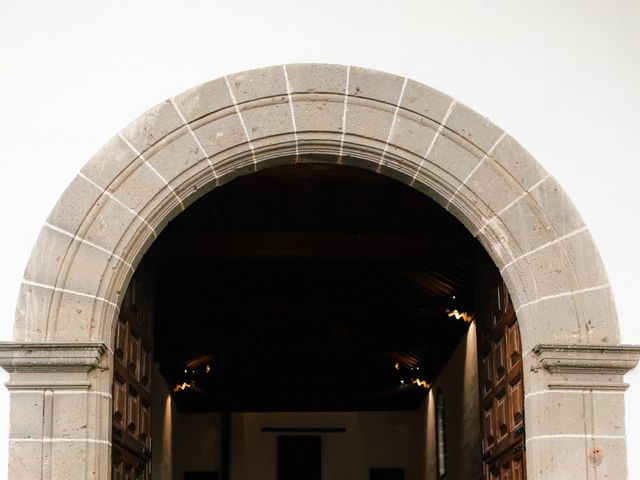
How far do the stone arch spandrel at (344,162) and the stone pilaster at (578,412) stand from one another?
12cm

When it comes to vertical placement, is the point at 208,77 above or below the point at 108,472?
above

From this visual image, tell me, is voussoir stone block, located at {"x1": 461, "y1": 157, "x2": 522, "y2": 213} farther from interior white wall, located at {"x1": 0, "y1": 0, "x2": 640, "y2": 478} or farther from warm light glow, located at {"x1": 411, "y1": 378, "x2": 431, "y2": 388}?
warm light glow, located at {"x1": 411, "y1": 378, "x2": 431, "y2": 388}

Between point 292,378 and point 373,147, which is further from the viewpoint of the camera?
point 292,378

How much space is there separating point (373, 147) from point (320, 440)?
636 inches

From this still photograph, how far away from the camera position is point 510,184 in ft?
19.5

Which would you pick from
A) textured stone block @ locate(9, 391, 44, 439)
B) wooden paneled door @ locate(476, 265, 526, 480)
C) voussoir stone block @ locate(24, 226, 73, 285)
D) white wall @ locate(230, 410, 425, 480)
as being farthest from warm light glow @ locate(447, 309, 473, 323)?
white wall @ locate(230, 410, 425, 480)

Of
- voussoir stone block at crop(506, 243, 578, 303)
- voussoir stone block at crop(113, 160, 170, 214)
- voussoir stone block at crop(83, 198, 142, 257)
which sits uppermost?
voussoir stone block at crop(113, 160, 170, 214)

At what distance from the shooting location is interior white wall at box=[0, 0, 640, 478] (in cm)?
598

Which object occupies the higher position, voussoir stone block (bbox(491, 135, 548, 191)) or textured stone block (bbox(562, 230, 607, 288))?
voussoir stone block (bbox(491, 135, 548, 191))

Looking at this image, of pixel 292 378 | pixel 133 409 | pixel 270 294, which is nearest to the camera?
pixel 133 409

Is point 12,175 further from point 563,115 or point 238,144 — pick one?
point 563,115

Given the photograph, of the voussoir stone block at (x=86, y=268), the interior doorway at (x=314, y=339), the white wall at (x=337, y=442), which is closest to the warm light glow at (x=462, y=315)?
the interior doorway at (x=314, y=339)

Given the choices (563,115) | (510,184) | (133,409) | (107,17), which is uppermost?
(107,17)

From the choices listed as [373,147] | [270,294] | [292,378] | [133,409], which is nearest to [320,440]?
[292,378]
